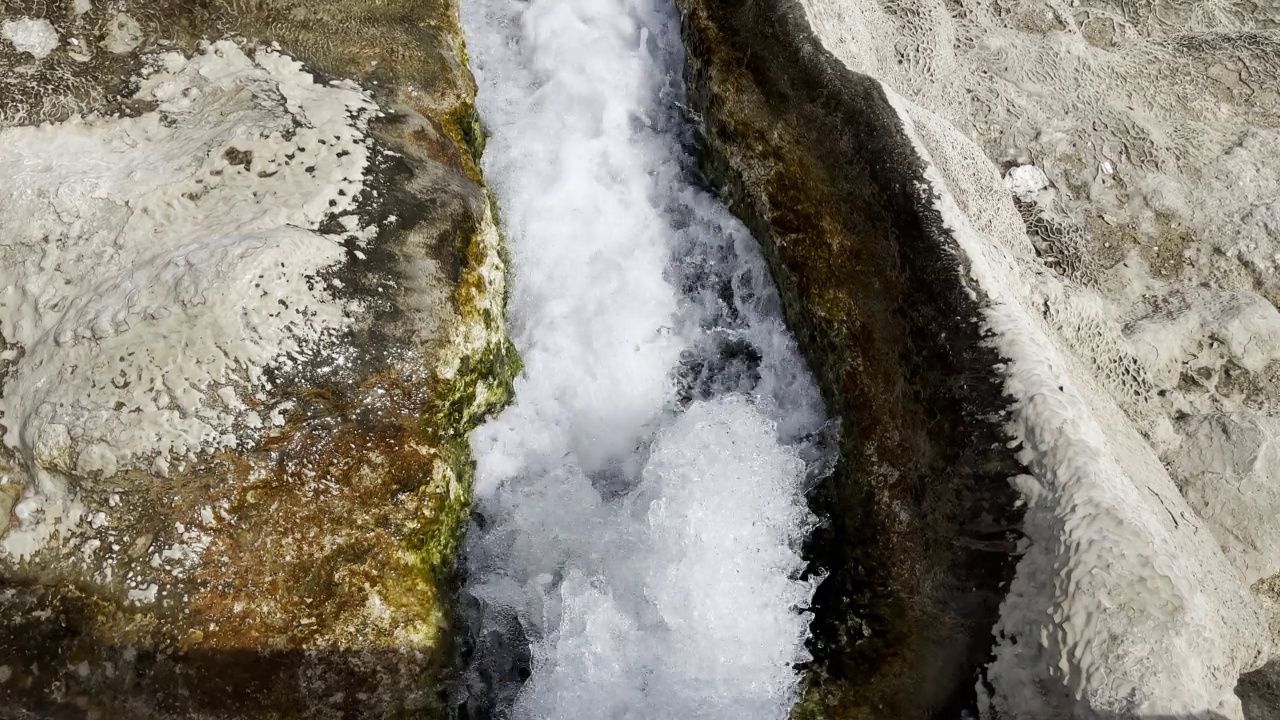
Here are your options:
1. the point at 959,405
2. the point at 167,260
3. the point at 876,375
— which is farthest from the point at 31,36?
the point at 959,405

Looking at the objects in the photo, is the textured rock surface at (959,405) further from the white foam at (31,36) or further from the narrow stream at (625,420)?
the white foam at (31,36)

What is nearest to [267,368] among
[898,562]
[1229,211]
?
[898,562]

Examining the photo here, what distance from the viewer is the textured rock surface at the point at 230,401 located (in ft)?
11.0

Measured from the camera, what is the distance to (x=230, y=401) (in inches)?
137

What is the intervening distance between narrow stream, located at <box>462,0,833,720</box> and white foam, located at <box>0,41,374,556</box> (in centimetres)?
135

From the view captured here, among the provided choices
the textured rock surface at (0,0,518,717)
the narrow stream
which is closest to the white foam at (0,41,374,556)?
the textured rock surface at (0,0,518,717)

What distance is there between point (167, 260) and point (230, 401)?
0.79 m

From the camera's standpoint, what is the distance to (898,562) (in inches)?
150

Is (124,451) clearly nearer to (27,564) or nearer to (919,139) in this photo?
(27,564)

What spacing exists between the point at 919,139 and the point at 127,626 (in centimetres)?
453

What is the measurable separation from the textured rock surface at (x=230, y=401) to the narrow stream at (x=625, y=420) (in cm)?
44

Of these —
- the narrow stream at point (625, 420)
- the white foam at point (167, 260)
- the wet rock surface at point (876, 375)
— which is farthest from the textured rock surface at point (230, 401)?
the wet rock surface at point (876, 375)

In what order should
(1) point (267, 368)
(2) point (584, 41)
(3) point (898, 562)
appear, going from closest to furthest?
(1) point (267, 368) → (3) point (898, 562) → (2) point (584, 41)

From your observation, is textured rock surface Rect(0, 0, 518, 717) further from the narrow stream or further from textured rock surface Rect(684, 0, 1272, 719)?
textured rock surface Rect(684, 0, 1272, 719)
